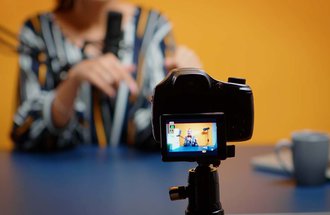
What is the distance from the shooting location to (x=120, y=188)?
1022 millimetres

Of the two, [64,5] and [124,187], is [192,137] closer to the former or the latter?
[124,187]

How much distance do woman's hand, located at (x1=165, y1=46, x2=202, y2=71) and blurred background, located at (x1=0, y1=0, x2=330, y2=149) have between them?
0.04m

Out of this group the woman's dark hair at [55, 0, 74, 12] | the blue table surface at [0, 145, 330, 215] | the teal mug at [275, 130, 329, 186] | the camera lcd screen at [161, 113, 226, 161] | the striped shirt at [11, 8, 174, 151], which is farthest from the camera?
the woman's dark hair at [55, 0, 74, 12]

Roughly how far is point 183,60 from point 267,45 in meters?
0.40

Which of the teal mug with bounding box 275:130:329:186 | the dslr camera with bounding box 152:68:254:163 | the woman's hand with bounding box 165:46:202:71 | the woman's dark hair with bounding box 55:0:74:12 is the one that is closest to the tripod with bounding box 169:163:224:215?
the dslr camera with bounding box 152:68:254:163

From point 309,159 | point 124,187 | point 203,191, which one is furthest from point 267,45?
point 203,191

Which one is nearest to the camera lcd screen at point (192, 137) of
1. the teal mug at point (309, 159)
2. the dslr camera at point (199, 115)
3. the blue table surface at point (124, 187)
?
the dslr camera at point (199, 115)

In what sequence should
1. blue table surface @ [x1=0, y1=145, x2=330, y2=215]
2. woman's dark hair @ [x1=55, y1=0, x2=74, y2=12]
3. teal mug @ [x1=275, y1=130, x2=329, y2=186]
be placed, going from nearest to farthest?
1. blue table surface @ [x1=0, y1=145, x2=330, y2=215]
2. teal mug @ [x1=275, y1=130, x2=329, y2=186]
3. woman's dark hair @ [x1=55, y1=0, x2=74, y2=12]

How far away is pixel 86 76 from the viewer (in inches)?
53.9

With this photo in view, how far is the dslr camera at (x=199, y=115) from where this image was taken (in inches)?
25.4

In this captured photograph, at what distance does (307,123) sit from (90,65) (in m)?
0.80

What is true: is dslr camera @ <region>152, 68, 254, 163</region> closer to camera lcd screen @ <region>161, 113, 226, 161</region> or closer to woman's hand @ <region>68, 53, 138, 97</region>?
camera lcd screen @ <region>161, 113, 226, 161</region>

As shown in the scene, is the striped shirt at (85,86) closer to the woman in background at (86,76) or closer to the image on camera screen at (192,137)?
the woman in background at (86,76)

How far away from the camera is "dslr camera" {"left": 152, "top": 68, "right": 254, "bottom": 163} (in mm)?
644
